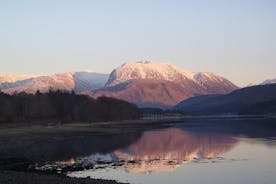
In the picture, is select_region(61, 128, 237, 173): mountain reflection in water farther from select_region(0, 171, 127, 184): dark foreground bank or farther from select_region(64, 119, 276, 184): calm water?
select_region(0, 171, 127, 184): dark foreground bank

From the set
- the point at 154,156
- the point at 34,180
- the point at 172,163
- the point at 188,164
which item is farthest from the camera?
the point at 154,156

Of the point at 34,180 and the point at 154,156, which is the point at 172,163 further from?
the point at 34,180

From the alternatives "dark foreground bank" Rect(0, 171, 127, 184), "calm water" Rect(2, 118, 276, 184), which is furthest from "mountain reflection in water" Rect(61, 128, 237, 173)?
"dark foreground bank" Rect(0, 171, 127, 184)

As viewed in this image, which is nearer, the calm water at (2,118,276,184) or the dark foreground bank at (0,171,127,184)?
the dark foreground bank at (0,171,127,184)

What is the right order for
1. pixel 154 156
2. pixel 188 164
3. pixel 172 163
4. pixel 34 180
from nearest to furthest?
1. pixel 34 180
2. pixel 188 164
3. pixel 172 163
4. pixel 154 156

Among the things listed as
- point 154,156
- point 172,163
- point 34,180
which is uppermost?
point 34,180

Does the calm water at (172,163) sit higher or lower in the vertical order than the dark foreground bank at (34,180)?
lower

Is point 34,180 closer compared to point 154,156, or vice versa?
point 34,180

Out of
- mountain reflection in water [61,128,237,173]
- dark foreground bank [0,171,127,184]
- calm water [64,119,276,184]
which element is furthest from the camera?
mountain reflection in water [61,128,237,173]

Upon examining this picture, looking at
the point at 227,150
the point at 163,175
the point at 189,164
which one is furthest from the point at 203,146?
the point at 163,175

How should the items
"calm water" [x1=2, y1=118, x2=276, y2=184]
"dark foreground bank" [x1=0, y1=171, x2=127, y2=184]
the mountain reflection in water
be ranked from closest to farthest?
"dark foreground bank" [x1=0, y1=171, x2=127, y2=184], "calm water" [x1=2, y1=118, x2=276, y2=184], the mountain reflection in water

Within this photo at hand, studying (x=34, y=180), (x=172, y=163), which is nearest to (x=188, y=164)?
(x=172, y=163)

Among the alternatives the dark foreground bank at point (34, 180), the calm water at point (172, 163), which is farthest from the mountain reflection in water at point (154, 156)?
the dark foreground bank at point (34, 180)

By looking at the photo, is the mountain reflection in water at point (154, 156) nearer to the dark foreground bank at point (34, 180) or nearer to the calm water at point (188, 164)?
the calm water at point (188, 164)
